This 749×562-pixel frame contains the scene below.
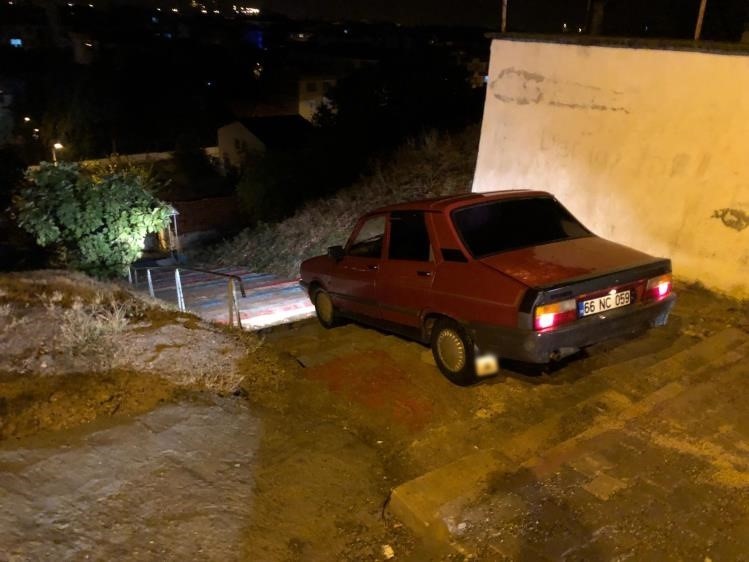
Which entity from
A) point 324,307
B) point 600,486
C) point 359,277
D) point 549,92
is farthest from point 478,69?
point 600,486

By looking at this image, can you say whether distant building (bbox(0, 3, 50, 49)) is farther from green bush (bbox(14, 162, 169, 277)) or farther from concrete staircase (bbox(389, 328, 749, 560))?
concrete staircase (bbox(389, 328, 749, 560))

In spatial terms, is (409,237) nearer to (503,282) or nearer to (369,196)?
(503,282)

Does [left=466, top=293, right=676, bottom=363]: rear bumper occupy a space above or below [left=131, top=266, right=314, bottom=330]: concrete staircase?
above

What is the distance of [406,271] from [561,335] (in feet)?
5.68

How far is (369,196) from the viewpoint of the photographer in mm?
16281

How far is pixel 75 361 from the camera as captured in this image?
17.1 feet

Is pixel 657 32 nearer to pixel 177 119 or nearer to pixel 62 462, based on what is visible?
pixel 62 462

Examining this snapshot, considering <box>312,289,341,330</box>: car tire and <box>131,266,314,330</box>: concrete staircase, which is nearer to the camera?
<box>312,289,341,330</box>: car tire

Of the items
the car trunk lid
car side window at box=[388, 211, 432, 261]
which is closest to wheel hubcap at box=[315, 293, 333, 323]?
car side window at box=[388, 211, 432, 261]

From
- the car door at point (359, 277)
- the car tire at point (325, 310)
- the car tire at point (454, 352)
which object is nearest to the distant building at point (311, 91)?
the car tire at point (325, 310)

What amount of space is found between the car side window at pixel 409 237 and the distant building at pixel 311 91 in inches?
1726

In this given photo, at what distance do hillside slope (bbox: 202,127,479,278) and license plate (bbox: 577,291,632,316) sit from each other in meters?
8.95

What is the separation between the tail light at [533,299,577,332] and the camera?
15.0ft

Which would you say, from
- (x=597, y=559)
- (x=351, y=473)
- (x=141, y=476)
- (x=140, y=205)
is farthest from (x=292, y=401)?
(x=140, y=205)
